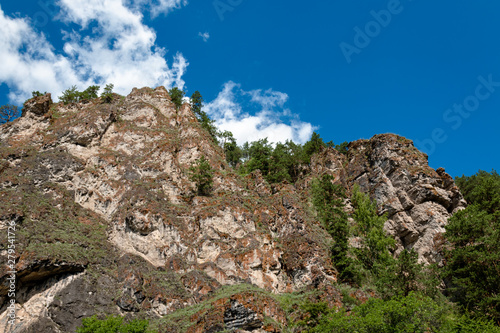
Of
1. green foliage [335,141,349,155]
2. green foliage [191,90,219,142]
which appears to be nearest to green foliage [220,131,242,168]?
green foliage [191,90,219,142]

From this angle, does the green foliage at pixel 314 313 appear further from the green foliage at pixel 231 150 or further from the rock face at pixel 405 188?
the green foliage at pixel 231 150

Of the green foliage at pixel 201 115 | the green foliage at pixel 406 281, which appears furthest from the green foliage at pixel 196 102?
the green foliage at pixel 406 281

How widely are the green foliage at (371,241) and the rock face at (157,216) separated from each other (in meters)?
4.00

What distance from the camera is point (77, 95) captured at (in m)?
63.8

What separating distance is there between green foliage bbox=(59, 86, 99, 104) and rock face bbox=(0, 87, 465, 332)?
5142mm

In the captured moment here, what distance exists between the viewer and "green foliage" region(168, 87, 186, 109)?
68.4 m

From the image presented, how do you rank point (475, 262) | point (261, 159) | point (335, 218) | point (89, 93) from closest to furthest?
1. point (475, 262)
2. point (335, 218)
3. point (261, 159)
4. point (89, 93)

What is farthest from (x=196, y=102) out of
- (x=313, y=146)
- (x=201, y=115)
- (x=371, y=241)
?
(x=371, y=241)

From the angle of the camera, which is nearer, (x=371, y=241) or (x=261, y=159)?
(x=371, y=241)

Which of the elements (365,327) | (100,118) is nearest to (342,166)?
(365,327)

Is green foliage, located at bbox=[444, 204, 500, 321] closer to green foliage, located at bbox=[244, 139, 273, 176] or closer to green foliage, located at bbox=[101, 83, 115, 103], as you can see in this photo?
green foliage, located at bbox=[244, 139, 273, 176]

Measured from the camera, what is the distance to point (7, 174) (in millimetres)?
40156

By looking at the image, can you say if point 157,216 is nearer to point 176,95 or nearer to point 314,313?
point 314,313

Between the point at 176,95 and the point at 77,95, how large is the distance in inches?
770
